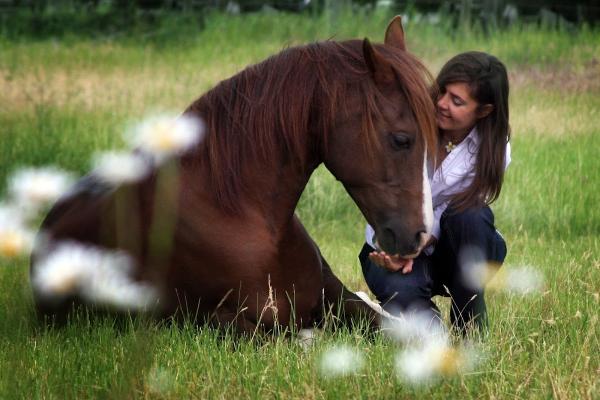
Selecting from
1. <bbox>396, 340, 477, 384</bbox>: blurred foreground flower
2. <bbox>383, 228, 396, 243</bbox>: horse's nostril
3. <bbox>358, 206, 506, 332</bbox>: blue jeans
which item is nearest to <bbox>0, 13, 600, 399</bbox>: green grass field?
<bbox>396, 340, 477, 384</bbox>: blurred foreground flower

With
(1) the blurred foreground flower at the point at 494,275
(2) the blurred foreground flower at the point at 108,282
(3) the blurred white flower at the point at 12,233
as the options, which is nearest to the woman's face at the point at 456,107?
(1) the blurred foreground flower at the point at 494,275

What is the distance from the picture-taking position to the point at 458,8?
1678 centimetres

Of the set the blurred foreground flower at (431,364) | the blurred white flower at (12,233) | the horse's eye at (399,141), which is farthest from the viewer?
the horse's eye at (399,141)

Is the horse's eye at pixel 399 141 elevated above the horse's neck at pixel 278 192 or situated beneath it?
elevated above

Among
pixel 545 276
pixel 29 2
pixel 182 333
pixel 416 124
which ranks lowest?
pixel 29 2

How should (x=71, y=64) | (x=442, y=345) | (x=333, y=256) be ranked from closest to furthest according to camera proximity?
(x=442, y=345), (x=333, y=256), (x=71, y=64)

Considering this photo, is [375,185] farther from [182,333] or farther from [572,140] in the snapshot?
[572,140]

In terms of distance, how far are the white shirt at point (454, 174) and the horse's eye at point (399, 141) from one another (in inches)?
25.2

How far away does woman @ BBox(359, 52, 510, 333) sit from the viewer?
14.4 feet

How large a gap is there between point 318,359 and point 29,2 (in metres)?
15.3

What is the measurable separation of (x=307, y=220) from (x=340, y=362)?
407 cm

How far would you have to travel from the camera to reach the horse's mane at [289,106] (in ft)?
12.5

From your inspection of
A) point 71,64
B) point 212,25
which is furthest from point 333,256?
point 212,25

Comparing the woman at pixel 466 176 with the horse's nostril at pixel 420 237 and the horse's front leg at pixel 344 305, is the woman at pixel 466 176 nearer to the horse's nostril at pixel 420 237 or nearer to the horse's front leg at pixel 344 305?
the horse's front leg at pixel 344 305
